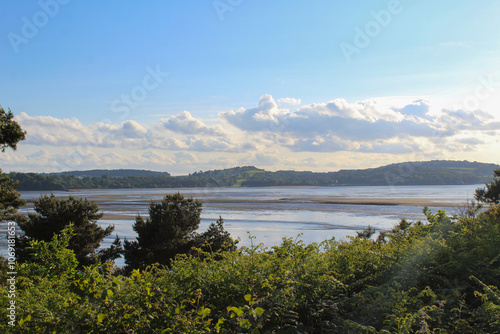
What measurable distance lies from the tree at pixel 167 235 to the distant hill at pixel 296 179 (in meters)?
135

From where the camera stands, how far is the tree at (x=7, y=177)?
16.6 meters

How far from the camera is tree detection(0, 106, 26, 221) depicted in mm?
16562

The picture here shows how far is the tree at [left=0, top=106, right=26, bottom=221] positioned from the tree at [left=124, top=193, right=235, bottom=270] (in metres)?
5.77

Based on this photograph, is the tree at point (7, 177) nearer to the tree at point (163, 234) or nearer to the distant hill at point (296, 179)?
the tree at point (163, 234)

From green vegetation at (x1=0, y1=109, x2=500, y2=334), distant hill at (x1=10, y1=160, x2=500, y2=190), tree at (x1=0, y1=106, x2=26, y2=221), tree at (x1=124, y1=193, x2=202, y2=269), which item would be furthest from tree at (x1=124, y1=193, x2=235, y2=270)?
distant hill at (x1=10, y1=160, x2=500, y2=190)

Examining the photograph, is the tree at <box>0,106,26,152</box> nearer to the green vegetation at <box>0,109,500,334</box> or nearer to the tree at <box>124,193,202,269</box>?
the tree at <box>124,193,202,269</box>

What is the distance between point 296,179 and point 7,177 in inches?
6755

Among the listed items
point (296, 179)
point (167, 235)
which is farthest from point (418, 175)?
point (167, 235)

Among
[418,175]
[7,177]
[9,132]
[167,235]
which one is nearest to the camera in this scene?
[9,132]

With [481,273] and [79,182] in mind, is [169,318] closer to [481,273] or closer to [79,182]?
[481,273]

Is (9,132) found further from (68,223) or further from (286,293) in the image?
(286,293)

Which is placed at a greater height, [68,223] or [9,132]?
[9,132]

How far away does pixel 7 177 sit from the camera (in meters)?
18.9

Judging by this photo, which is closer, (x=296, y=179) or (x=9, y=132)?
(x=9, y=132)
